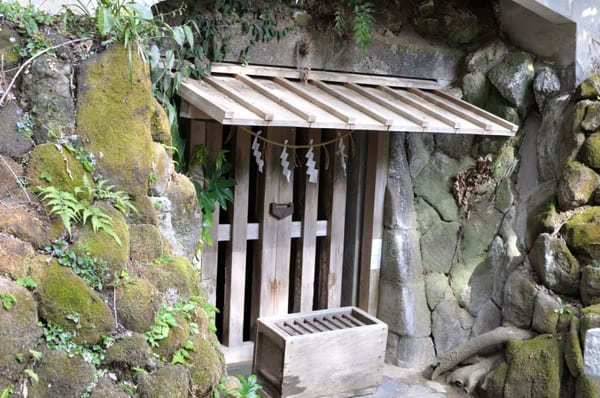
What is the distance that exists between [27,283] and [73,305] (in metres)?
0.23

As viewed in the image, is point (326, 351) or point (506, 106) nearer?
point (326, 351)

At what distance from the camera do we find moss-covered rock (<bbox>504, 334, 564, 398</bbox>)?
549 centimetres

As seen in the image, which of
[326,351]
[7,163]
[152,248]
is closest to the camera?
[7,163]

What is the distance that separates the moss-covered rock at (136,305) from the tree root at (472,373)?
3.87 meters

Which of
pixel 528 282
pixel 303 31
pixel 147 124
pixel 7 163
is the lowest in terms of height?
pixel 528 282

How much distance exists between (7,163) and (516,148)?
5189mm

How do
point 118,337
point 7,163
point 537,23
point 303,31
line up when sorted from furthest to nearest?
point 537,23, point 303,31, point 7,163, point 118,337

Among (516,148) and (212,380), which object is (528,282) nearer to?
(516,148)

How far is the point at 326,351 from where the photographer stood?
5.09 metres

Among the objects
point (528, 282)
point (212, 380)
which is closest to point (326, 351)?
point (212, 380)

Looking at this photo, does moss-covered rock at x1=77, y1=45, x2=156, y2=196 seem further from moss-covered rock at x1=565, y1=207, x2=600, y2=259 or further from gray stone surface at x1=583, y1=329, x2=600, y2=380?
moss-covered rock at x1=565, y1=207, x2=600, y2=259

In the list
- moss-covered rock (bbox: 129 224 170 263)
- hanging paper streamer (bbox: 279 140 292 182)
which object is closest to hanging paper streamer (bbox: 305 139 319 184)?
hanging paper streamer (bbox: 279 140 292 182)

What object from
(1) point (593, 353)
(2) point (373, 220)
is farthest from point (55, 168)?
(2) point (373, 220)

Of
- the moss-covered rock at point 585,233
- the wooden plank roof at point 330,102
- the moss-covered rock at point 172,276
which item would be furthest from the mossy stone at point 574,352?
the moss-covered rock at point 172,276
